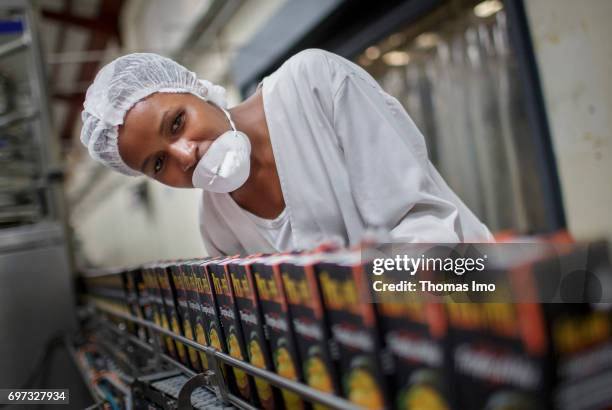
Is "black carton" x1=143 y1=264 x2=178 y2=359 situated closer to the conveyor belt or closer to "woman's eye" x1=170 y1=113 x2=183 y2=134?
the conveyor belt

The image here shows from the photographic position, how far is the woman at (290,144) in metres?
1.17

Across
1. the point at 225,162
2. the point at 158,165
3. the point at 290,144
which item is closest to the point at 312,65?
the point at 290,144

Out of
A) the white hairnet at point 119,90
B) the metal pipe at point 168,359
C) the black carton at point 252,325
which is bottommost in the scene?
the metal pipe at point 168,359

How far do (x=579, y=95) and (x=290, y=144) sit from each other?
4.01ft

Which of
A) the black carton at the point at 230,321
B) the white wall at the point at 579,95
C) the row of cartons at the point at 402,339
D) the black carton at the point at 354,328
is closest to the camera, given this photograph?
the row of cartons at the point at 402,339

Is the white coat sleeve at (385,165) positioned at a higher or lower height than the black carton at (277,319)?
higher

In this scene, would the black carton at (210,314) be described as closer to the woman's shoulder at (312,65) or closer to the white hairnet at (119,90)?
the white hairnet at (119,90)

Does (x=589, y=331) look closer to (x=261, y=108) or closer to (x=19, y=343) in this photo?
(x=261, y=108)

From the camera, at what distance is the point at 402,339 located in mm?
546

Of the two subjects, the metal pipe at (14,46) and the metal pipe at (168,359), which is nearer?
the metal pipe at (168,359)

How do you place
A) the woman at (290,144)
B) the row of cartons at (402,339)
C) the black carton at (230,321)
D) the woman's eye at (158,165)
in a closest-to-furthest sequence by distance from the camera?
the row of cartons at (402,339), the black carton at (230,321), the woman at (290,144), the woman's eye at (158,165)

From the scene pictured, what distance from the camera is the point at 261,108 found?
4.60 feet

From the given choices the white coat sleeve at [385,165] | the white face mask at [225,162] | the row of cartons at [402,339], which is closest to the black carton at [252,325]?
the row of cartons at [402,339]

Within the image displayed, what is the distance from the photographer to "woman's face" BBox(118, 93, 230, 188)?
121cm
